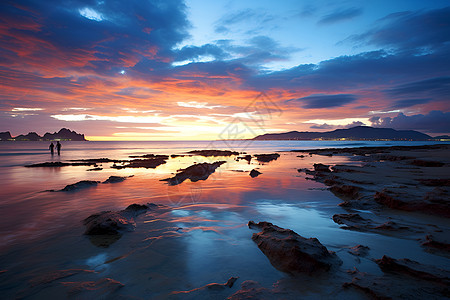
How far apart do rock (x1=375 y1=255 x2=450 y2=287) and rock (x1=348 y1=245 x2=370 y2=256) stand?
1.47 ft

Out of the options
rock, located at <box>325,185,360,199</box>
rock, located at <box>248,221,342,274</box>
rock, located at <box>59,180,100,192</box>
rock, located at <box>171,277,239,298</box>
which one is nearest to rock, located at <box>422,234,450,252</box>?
rock, located at <box>248,221,342,274</box>

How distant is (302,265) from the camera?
3.66m

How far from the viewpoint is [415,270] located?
3.31m

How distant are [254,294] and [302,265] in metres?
1.10

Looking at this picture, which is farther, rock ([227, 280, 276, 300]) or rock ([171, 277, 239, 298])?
rock ([171, 277, 239, 298])

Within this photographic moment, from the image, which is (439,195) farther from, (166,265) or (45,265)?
(45,265)

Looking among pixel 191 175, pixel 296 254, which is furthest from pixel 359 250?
pixel 191 175

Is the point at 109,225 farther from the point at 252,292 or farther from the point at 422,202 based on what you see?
the point at 422,202

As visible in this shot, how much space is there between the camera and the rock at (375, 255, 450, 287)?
122 inches

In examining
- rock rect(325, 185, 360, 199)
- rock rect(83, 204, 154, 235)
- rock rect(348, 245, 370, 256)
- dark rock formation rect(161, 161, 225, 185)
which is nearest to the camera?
rock rect(348, 245, 370, 256)

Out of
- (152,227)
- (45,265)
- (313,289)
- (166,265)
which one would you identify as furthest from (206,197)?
(313,289)

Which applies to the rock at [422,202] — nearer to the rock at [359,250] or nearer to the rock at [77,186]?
the rock at [359,250]

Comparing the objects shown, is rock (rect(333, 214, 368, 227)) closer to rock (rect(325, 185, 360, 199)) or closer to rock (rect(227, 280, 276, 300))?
rock (rect(325, 185, 360, 199))

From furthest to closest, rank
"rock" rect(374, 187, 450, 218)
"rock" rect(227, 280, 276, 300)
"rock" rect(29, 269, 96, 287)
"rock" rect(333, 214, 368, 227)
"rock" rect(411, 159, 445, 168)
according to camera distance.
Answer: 1. "rock" rect(411, 159, 445, 168)
2. "rock" rect(374, 187, 450, 218)
3. "rock" rect(333, 214, 368, 227)
4. "rock" rect(29, 269, 96, 287)
5. "rock" rect(227, 280, 276, 300)
